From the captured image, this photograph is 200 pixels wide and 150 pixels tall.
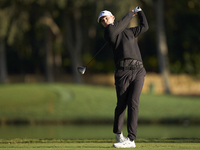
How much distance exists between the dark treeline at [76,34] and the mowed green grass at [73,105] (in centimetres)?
668

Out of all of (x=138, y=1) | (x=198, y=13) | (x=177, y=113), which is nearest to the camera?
(x=177, y=113)

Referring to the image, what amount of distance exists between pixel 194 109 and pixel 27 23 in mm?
14664

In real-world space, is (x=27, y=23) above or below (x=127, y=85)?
above

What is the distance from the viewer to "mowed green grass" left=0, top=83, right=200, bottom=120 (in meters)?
18.6

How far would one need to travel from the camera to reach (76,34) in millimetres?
33562

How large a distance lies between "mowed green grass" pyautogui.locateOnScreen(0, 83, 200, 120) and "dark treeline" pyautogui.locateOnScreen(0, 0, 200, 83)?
21.9ft

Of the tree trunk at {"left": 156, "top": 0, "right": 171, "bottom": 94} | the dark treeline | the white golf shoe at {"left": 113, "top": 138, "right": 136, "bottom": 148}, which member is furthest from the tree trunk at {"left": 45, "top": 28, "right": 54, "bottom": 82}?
the white golf shoe at {"left": 113, "top": 138, "right": 136, "bottom": 148}

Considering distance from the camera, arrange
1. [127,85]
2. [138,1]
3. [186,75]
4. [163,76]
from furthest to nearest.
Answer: [186,75] → [163,76] → [138,1] → [127,85]

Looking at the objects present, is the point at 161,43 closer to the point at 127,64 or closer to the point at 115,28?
the point at 127,64

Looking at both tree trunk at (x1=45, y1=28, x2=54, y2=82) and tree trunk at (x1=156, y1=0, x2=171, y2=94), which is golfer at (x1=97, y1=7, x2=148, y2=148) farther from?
tree trunk at (x1=45, y1=28, x2=54, y2=82)

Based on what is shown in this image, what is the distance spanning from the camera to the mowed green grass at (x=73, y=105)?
18.6m

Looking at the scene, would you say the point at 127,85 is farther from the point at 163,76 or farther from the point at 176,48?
the point at 176,48

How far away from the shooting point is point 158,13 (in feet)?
99.1

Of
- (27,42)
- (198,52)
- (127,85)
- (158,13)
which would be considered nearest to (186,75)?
(198,52)
